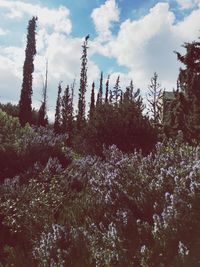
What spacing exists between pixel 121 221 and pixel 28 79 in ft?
125

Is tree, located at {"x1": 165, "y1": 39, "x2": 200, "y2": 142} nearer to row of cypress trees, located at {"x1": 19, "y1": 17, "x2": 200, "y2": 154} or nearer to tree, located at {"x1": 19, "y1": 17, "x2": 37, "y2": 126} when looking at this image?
row of cypress trees, located at {"x1": 19, "y1": 17, "x2": 200, "y2": 154}

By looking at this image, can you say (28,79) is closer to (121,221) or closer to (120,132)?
(120,132)

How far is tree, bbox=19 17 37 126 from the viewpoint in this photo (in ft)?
131

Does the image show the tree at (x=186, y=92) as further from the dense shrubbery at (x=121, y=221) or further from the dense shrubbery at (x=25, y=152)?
the dense shrubbery at (x=121, y=221)

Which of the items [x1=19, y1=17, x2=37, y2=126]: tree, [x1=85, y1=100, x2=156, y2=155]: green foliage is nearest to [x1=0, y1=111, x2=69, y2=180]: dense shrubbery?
[x1=85, y1=100, x2=156, y2=155]: green foliage

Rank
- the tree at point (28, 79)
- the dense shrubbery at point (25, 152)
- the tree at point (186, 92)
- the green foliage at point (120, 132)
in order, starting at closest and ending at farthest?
the dense shrubbery at point (25, 152) < the green foliage at point (120, 132) < the tree at point (186, 92) < the tree at point (28, 79)

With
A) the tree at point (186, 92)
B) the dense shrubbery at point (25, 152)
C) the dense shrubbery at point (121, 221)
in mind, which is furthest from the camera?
the tree at point (186, 92)

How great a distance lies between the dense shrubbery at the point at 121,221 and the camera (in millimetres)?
4745

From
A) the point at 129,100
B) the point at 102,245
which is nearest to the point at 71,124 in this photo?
the point at 129,100

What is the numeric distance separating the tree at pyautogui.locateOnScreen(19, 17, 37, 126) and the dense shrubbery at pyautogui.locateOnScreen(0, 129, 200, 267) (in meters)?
32.0

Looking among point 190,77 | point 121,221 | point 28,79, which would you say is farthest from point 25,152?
point 28,79

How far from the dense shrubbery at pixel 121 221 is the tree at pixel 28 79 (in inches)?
1259

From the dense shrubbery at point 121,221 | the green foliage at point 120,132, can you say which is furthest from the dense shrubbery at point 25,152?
the dense shrubbery at point 121,221

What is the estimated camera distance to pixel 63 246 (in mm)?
5293
